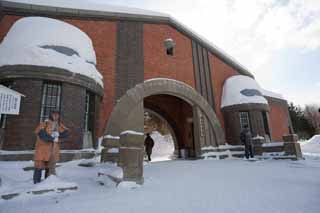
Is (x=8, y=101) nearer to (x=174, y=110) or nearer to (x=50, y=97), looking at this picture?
(x=50, y=97)

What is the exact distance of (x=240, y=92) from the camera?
1281 centimetres

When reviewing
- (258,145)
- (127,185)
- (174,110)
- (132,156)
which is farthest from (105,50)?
(258,145)

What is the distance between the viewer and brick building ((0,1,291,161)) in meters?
6.74

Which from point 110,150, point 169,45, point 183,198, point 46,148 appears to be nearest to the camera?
point 183,198

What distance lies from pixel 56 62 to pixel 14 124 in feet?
8.48

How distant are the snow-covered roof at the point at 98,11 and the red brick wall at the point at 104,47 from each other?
18.2 inches

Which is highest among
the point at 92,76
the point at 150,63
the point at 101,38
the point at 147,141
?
the point at 101,38

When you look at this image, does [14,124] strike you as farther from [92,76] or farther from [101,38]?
[101,38]

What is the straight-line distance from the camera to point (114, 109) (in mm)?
9000

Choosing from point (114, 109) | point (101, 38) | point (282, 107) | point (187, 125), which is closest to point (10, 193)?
point (114, 109)

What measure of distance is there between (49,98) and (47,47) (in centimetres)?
198

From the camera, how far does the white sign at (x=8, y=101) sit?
14.7ft

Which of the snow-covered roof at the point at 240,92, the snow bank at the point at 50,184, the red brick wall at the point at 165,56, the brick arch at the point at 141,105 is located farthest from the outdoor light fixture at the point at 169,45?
the snow bank at the point at 50,184

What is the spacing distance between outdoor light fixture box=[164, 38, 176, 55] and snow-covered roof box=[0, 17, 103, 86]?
521cm
